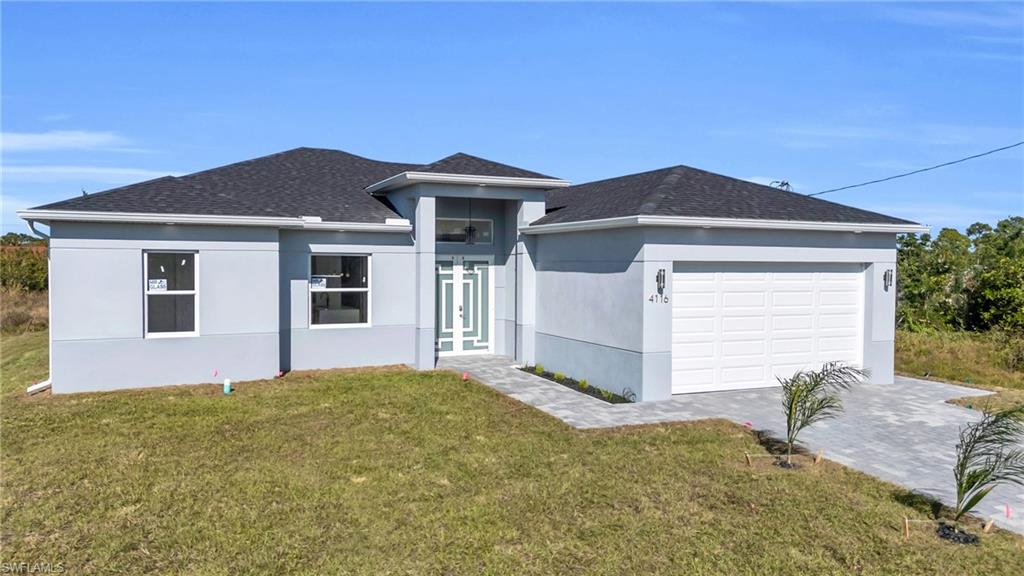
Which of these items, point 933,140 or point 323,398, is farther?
point 933,140

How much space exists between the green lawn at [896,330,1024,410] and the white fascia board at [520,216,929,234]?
3667mm

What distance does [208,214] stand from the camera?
12766 mm

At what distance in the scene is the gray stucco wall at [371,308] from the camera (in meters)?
14.7

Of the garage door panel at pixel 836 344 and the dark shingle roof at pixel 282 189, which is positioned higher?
the dark shingle roof at pixel 282 189

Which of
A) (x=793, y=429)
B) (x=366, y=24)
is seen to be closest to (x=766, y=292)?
(x=793, y=429)

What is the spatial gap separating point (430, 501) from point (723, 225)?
781cm

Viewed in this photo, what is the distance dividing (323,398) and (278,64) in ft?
32.6

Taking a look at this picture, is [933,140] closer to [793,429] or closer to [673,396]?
[673,396]

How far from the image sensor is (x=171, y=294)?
1294cm

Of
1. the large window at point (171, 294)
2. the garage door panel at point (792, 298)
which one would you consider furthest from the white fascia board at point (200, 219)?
the garage door panel at point (792, 298)

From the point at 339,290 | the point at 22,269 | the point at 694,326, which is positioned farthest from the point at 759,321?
the point at 22,269

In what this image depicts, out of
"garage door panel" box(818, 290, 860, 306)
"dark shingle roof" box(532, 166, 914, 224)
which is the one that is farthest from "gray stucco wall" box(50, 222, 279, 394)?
"garage door panel" box(818, 290, 860, 306)

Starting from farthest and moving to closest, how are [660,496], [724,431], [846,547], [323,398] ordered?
[323,398], [724,431], [660,496], [846,547]

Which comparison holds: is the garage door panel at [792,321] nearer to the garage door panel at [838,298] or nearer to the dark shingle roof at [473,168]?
the garage door panel at [838,298]
